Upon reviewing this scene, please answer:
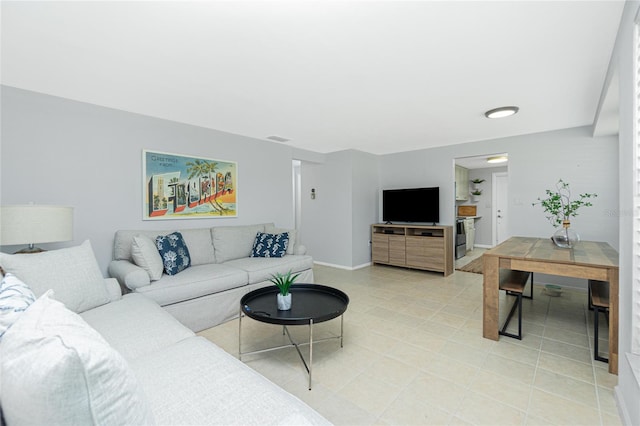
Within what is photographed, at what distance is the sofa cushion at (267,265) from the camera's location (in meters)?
3.17

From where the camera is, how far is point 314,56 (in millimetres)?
1989

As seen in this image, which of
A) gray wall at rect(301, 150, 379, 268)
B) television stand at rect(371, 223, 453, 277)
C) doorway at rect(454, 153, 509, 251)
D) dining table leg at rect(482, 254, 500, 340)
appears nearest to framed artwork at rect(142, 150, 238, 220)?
gray wall at rect(301, 150, 379, 268)

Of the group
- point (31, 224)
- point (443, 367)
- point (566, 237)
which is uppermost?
point (31, 224)

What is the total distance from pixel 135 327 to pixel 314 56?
205 centimetres

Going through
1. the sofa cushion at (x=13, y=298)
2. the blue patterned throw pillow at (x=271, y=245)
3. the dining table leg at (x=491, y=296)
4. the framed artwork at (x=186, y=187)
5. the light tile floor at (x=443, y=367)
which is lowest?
the light tile floor at (x=443, y=367)

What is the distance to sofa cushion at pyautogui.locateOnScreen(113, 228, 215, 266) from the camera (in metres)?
2.90

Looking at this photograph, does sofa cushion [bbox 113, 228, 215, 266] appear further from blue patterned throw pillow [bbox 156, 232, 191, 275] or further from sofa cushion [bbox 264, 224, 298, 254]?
sofa cushion [bbox 264, 224, 298, 254]

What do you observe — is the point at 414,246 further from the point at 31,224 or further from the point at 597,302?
the point at 31,224

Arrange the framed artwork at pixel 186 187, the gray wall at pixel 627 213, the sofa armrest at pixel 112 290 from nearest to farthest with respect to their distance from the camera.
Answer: the gray wall at pixel 627 213 < the sofa armrest at pixel 112 290 < the framed artwork at pixel 186 187

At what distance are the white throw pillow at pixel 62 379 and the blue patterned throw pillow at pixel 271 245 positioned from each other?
3015mm

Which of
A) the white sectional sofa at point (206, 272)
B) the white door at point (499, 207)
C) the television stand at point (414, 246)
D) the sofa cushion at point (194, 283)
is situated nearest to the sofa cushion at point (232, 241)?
the white sectional sofa at point (206, 272)

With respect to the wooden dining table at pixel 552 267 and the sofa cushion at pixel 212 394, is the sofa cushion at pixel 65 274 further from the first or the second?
the wooden dining table at pixel 552 267

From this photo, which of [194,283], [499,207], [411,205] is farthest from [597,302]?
[499,207]

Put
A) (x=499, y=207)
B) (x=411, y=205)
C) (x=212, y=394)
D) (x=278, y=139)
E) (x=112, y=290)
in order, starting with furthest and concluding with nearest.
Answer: (x=499, y=207)
(x=411, y=205)
(x=278, y=139)
(x=112, y=290)
(x=212, y=394)
